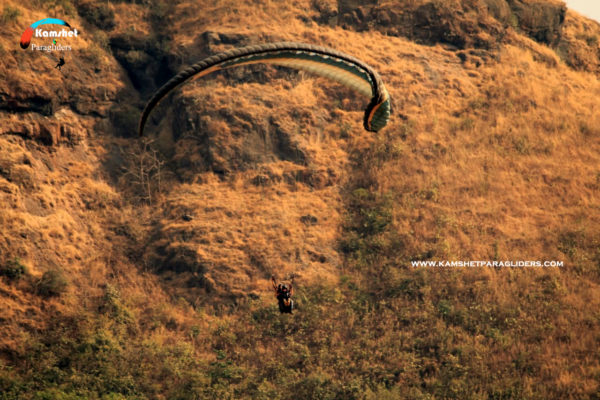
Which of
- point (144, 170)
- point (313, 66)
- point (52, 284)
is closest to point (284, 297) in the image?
point (313, 66)

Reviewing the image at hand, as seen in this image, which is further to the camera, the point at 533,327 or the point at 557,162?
the point at 557,162

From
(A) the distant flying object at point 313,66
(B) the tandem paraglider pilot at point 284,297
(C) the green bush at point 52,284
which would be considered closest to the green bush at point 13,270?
(C) the green bush at point 52,284

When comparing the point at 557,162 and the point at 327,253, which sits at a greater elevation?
the point at 557,162

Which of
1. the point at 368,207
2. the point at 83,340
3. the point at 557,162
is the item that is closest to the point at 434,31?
the point at 557,162

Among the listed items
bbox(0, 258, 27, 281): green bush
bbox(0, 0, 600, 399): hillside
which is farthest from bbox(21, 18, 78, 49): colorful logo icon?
bbox(0, 258, 27, 281): green bush

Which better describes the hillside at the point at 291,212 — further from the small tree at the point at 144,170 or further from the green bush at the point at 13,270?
the small tree at the point at 144,170

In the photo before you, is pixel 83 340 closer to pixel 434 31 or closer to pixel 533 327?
pixel 533 327

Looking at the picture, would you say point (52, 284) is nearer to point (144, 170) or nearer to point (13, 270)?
point (13, 270)
